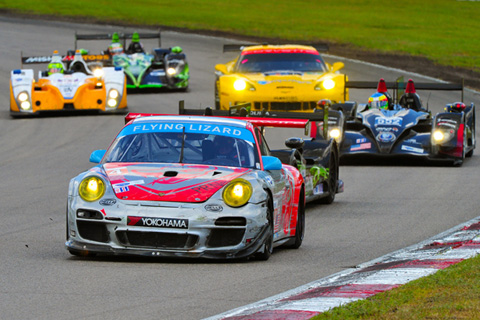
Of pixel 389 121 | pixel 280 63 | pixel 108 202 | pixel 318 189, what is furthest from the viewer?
pixel 280 63

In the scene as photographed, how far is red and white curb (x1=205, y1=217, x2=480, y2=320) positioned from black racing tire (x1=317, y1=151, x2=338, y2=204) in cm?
343

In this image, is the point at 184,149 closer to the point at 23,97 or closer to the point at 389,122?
the point at 389,122

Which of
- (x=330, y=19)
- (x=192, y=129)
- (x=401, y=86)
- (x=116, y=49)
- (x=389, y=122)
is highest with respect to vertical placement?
(x=330, y=19)

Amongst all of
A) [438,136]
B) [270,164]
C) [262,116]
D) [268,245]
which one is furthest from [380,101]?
[268,245]

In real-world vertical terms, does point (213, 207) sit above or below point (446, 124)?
above

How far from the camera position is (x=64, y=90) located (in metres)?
23.1

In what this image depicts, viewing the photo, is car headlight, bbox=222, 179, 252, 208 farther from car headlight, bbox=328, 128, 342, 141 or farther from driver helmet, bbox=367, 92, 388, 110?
driver helmet, bbox=367, 92, 388, 110

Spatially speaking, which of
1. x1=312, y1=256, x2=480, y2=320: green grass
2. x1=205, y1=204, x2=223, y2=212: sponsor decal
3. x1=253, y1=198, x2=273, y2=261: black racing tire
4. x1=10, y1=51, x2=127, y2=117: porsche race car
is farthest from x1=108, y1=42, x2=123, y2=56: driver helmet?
x1=312, y1=256, x2=480, y2=320: green grass

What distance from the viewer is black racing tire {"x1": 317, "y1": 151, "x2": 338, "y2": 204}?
44.1ft

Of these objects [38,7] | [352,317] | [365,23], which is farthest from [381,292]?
[38,7]

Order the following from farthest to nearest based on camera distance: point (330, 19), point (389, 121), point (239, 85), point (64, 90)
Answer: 1. point (330, 19)
2. point (64, 90)
3. point (239, 85)
4. point (389, 121)

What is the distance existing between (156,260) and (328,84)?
13.2 m

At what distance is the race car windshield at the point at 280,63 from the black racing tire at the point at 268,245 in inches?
531

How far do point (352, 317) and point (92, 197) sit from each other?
2.90 meters
